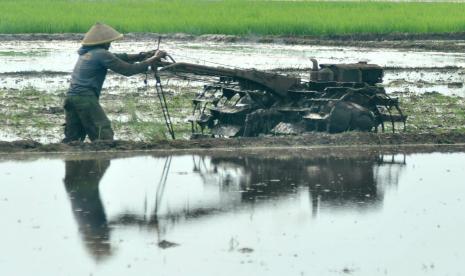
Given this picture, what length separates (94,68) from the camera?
44.9 ft

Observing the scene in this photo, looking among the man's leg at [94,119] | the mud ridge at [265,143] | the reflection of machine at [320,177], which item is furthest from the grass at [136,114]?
the reflection of machine at [320,177]

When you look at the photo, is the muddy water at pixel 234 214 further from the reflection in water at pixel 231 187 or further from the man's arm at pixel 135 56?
the man's arm at pixel 135 56

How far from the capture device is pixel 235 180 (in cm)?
1211

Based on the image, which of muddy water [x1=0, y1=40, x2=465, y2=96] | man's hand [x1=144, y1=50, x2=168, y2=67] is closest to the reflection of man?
man's hand [x1=144, y1=50, x2=168, y2=67]

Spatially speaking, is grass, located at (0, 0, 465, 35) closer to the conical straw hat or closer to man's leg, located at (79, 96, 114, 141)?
man's leg, located at (79, 96, 114, 141)

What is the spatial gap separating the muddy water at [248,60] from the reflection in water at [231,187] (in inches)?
236

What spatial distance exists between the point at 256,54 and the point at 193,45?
336 cm

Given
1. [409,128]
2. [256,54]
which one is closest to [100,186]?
[409,128]

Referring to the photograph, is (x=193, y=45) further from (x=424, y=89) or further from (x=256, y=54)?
(x=424, y=89)

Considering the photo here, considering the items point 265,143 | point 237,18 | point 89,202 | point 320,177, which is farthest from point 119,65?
point 237,18

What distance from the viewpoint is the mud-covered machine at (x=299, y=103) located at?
48.6ft

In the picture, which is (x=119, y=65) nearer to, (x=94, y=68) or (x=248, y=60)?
(x=94, y=68)

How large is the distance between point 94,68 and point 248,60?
Answer: 48.5ft

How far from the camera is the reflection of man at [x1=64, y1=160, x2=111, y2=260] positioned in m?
9.20
